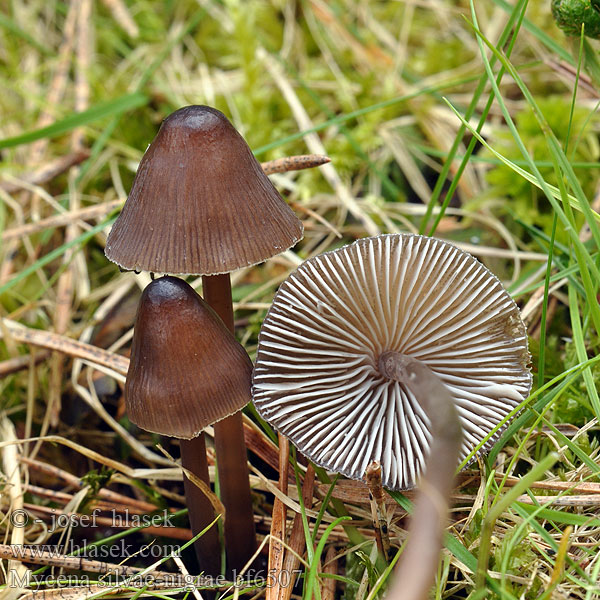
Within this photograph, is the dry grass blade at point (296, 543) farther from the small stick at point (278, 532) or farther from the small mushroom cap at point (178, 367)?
the small mushroom cap at point (178, 367)

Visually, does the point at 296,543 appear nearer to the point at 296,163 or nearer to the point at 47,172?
the point at 296,163

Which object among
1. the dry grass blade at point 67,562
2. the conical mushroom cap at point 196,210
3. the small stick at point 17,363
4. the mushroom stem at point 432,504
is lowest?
the dry grass blade at point 67,562

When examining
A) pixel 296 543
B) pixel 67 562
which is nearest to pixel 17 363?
pixel 67 562

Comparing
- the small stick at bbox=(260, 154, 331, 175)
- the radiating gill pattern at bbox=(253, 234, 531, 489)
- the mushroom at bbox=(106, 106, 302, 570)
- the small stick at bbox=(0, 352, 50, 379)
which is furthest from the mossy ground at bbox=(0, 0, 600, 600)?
the mushroom at bbox=(106, 106, 302, 570)

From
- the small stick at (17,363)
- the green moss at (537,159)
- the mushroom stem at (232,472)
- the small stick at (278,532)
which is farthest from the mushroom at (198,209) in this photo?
the green moss at (537,159)

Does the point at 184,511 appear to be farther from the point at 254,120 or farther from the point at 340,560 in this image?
the point at 254,120

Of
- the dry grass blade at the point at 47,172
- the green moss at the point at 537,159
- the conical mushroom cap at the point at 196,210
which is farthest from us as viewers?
the dry grass blade at the point at 47,172
